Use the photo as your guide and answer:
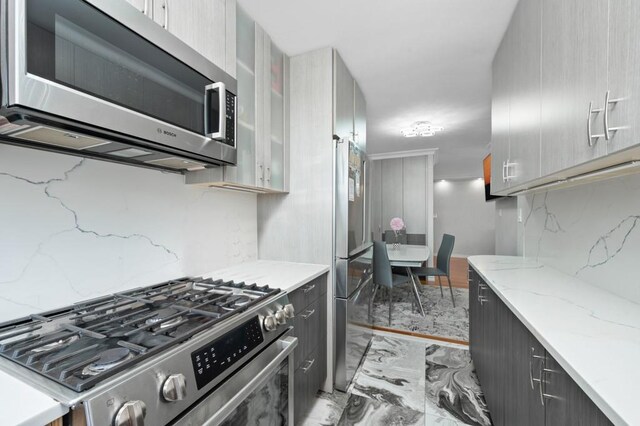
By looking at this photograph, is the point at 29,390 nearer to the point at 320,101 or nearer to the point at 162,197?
the point at 162,197

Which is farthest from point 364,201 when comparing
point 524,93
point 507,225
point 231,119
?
point 507,225

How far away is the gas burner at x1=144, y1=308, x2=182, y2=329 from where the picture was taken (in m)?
0.91

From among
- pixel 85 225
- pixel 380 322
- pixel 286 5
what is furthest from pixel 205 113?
pixel 380 322

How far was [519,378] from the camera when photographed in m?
1.15

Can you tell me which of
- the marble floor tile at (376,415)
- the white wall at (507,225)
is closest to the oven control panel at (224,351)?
the marble floor tile at (376,415)

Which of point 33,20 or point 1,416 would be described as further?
point 33,20

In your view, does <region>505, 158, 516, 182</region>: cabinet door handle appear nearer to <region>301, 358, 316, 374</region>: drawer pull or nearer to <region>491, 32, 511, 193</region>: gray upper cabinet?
<region>491, 32, 511, 193</region>: gray upper cabinet

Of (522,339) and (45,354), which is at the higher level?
(45,354)

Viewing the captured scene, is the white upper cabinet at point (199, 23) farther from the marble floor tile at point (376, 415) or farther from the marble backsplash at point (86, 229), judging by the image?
the marble floor tile at point (376, 415)

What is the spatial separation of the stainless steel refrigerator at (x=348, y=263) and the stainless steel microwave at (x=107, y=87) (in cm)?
90

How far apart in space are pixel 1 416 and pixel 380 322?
10.3 ft

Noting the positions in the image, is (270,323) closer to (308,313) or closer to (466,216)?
(308,313)

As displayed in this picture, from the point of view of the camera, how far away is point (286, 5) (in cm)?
159

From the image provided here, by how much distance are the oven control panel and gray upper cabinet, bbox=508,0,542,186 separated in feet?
4.80
